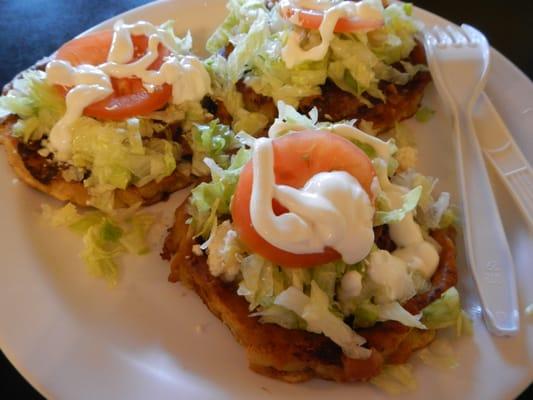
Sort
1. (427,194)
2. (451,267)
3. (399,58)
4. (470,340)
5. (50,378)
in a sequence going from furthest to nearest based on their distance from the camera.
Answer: (399,58)
(427,194)
(451,267)
(470,340)
(50,378)

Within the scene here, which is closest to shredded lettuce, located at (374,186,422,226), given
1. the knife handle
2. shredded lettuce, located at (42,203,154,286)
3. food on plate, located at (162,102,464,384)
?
food on plate, located at (162,102,464,384)

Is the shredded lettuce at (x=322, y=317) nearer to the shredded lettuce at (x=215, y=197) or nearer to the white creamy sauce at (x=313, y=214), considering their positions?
the white creamy sauce at (x=313, y=214)

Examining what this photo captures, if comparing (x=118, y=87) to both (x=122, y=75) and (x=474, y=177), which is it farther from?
(x=474, y=177)

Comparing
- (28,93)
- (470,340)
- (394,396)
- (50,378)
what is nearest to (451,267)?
(470,340)

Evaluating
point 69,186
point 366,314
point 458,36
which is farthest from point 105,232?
point 458,36

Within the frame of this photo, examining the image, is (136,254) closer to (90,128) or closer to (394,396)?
(90,128)

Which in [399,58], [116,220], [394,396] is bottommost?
[394,396]
